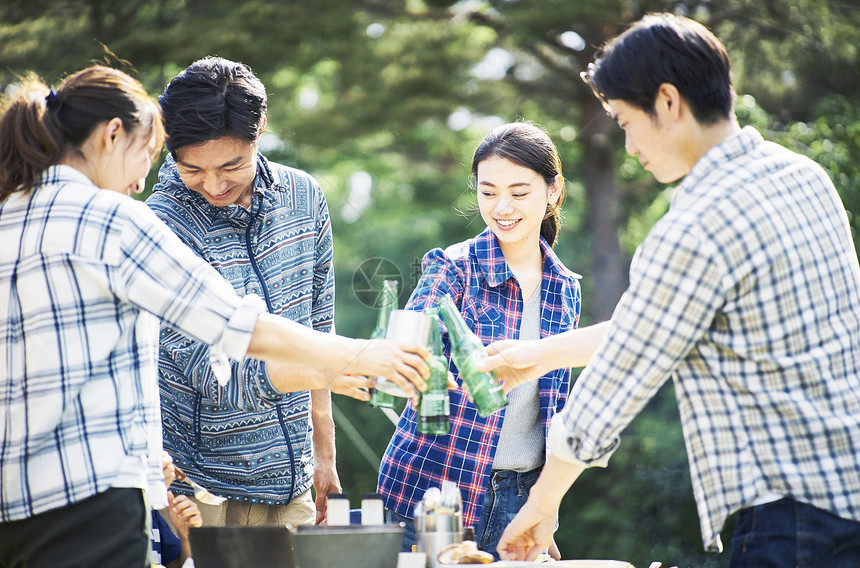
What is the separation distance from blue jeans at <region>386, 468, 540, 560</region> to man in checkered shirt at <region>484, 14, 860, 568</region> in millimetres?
721

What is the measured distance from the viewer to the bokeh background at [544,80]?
682 centimetres

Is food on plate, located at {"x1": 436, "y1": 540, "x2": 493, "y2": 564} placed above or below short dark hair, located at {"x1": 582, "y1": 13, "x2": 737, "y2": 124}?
below

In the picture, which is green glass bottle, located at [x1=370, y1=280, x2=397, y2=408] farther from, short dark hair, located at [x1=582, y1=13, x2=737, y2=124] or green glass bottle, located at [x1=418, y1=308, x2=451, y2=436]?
short dark hair, located at [x1=582, y1=13, x2=737, y2=124]

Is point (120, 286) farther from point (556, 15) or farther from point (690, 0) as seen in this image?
point (690, 0)

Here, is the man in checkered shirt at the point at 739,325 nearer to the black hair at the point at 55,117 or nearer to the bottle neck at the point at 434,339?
the bottle neck at the point at 434,339

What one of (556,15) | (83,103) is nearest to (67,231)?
(83,103)

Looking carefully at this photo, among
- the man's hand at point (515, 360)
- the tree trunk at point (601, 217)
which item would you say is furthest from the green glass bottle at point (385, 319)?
the tree trunk at point (601, 217)

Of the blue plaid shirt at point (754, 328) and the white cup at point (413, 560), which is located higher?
the blue plaid shirt at point (754, 328)

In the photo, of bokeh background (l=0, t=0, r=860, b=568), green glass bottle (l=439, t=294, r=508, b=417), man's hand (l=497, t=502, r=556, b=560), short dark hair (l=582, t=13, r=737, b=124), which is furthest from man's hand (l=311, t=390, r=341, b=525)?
bokeh background (l=0, t=0, r=860, b=568)

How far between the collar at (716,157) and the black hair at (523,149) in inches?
39.0

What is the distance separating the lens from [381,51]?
7605mm

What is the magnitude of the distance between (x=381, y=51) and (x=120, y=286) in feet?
20.7

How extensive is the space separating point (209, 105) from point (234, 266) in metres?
0.41

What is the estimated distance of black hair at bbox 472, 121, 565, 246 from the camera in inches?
103
